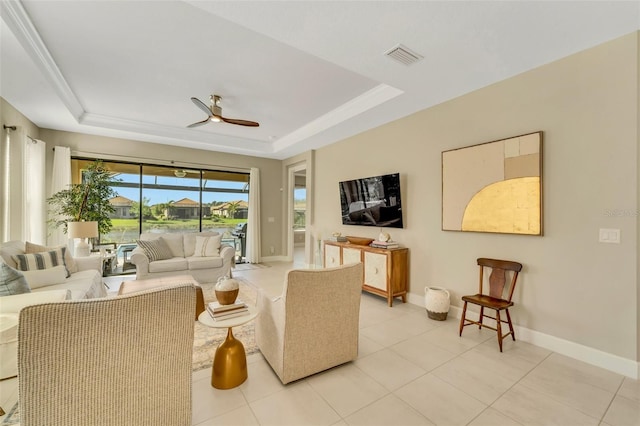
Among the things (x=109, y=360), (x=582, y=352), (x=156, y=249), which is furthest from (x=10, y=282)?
(x=582, y=352)

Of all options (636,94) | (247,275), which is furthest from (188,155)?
(636,94)

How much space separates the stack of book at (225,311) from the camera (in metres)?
1.93

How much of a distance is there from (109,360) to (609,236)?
361cm

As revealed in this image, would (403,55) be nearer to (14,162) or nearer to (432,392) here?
(432,392)

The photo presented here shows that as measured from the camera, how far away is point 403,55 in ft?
8.05

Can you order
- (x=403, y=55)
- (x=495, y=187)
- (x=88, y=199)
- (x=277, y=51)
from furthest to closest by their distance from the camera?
(x=88, y=199) → (x=495, y=187) → (x=277, y=51) → (x=403, y=55)

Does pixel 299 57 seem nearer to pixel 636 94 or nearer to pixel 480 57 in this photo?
pixel 480 57

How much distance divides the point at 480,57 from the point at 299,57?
1756 millimetres

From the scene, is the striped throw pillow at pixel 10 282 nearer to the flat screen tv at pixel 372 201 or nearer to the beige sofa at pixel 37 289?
the beige sofa at pixel 37 289

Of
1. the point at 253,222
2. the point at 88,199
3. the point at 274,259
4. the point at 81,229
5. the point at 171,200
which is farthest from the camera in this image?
the point at 274,259

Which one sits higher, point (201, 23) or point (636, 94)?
point (201, 23)

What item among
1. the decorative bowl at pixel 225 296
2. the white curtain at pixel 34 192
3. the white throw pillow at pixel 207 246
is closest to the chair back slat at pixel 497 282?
the decorative bowl at pixel 225 296

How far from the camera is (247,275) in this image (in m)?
5.56

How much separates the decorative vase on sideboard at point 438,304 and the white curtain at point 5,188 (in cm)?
537
